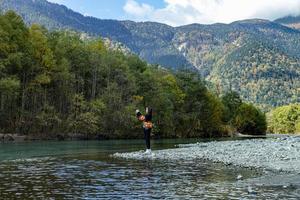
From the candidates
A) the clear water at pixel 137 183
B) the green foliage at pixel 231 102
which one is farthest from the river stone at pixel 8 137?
the green foliage at pixel 231 102

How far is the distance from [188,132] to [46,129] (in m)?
60.0

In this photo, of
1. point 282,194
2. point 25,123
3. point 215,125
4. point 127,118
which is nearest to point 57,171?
point 282,194

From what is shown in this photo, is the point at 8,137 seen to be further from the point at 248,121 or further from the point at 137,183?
the point at 248,121

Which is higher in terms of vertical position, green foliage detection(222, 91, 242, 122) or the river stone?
green foliage detection(222, 91, 242, 122)

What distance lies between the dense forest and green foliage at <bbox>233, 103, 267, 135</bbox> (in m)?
58.9

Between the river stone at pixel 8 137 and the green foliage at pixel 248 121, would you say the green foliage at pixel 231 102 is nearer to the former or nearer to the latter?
the green foliage at pixel 248 121

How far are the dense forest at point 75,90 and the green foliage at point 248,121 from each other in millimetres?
58949

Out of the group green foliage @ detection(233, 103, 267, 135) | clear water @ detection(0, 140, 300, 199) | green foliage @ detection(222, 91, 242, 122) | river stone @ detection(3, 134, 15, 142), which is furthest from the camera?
green foliage @ detection(233, 103, 267, 135)

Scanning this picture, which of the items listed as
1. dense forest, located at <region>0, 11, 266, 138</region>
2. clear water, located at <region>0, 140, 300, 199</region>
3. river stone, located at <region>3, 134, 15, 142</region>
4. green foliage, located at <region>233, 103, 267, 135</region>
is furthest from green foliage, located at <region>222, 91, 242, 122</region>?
clear water, located at <region>0, 140, 300, 199</region>

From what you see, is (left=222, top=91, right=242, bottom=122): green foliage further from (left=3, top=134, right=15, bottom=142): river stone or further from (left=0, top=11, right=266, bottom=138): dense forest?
(left=3, top=134, right=15, bottom=142): river stone

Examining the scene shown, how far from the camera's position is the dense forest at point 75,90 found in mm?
74250

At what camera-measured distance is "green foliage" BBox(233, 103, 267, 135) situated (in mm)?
188625

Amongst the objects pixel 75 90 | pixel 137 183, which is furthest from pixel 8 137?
pixel 137 183

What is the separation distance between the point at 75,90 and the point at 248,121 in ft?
390
